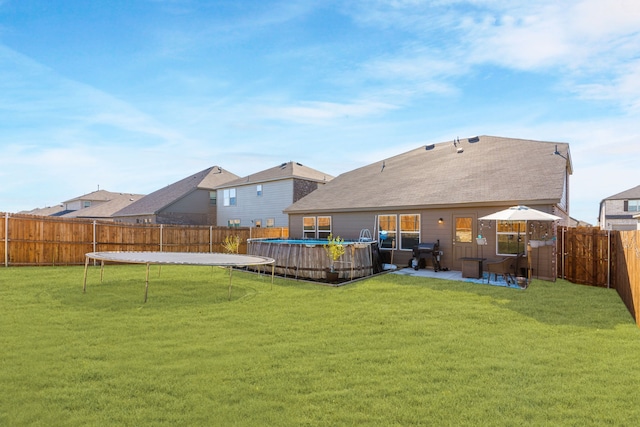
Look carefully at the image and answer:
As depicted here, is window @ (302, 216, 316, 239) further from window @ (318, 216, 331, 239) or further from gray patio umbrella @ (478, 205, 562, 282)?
gray patio umbrella @ (478, 205, 562, 282)

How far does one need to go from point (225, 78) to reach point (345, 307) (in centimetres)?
1080

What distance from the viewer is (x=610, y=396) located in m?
3.21

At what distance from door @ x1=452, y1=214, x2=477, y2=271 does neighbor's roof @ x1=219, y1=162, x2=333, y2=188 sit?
13.1 metres

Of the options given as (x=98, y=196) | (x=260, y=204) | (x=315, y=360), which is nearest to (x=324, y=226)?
(x=260, y=204)

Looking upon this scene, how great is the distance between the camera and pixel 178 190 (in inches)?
1148

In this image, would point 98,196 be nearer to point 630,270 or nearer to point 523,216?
point 523,216

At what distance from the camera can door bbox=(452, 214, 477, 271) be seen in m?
11.8

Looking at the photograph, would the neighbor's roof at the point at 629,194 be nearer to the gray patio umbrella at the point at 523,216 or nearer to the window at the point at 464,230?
the window at the point at 464,230

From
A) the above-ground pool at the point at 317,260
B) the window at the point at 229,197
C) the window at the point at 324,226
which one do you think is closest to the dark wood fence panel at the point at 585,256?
the above-ground pool at the point at 317,260

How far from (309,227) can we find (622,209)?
122 ft

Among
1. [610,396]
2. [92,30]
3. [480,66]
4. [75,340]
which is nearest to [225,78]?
[92,30]

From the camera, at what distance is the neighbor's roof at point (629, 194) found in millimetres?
35094

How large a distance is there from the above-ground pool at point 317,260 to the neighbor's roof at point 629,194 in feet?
125

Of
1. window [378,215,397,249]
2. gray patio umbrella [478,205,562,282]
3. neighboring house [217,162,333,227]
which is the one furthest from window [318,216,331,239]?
gray patio umbrella [478,205,562,282]
